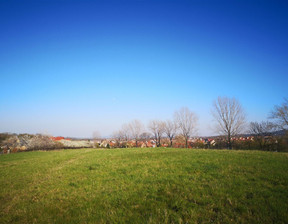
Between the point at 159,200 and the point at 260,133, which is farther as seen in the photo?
the point at 260,133

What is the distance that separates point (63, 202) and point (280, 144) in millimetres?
46914

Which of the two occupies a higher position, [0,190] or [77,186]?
[77,186]

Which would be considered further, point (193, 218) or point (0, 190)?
point (0, 190)

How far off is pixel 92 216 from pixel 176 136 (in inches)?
2057

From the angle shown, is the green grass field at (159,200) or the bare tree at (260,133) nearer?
the green grass field at (159,200)

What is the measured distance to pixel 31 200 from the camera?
6.01m

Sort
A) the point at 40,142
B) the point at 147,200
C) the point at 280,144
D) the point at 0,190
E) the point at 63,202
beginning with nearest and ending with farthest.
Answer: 1. the point at 147,200
2. the point at 63,202
3. the point at 0,190
4. the point at 280,144
5. the point at 40,142

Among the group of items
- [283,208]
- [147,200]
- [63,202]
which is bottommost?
[63,202]

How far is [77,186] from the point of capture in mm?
6957

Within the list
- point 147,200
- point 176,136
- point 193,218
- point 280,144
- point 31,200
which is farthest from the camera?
point 176,136

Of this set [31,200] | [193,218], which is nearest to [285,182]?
[193,218]

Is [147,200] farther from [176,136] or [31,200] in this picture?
[176,136]

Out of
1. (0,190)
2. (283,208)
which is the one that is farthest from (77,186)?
(283,208)

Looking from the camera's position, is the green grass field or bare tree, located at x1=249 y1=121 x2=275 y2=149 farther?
bare tree, located at x1=249 y1=121 x2=275 y2=149
